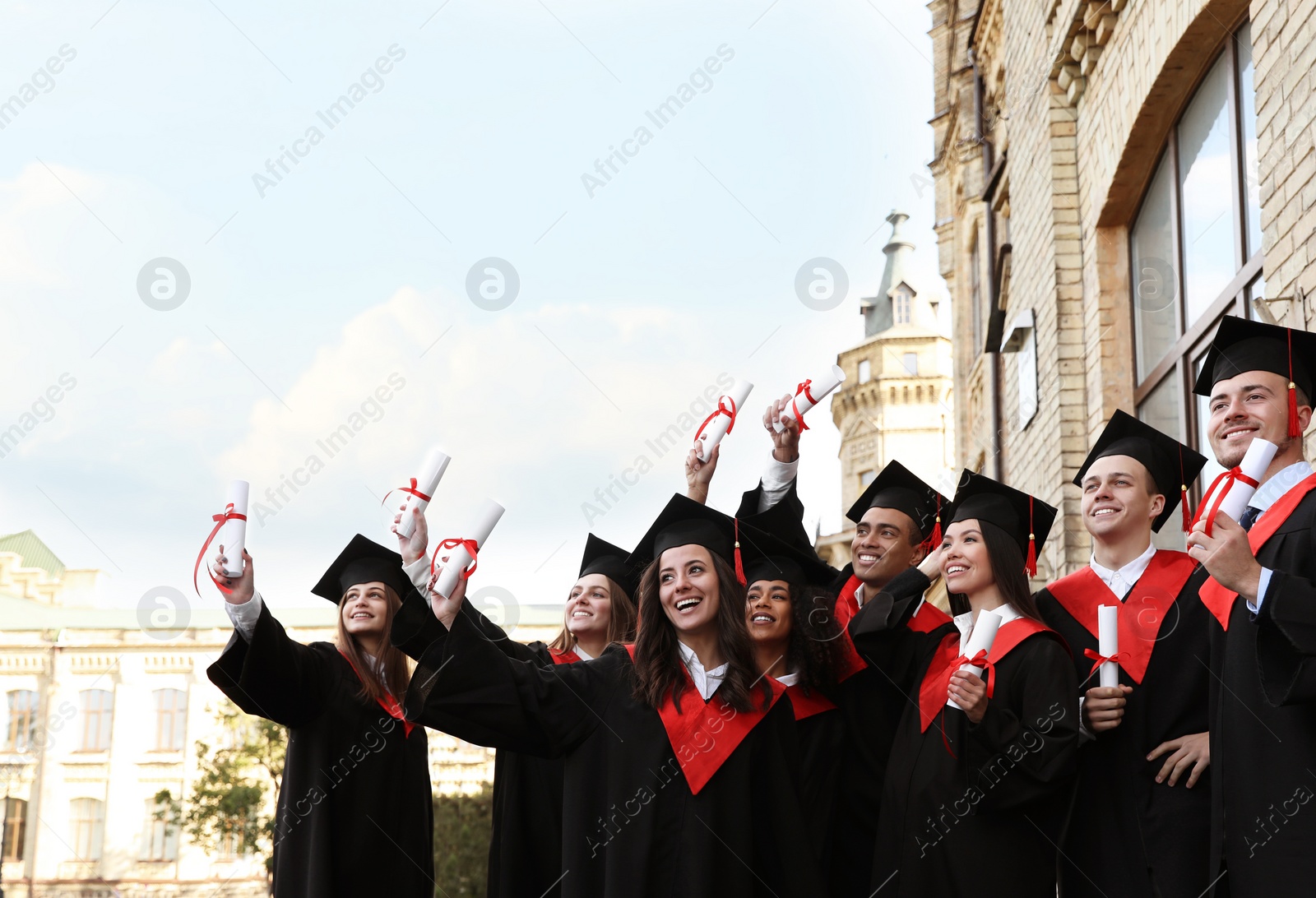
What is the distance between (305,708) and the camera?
18.0 ft

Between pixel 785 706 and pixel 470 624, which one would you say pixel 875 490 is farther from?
pixel 470 624

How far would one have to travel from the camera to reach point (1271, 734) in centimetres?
345

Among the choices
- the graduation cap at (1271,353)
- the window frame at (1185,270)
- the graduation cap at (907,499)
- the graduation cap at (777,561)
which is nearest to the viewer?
the graduation cap at (1271,353)

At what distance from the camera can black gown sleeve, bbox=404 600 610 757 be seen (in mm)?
3895

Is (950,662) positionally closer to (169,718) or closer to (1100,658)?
(1100,658)

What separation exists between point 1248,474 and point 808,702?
76.9 inches

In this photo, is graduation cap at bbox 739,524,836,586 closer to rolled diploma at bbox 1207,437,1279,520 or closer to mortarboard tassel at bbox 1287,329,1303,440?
mortarboard tassel at bbox 1287,329,1303,440

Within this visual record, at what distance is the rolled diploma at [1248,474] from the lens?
3225 mm

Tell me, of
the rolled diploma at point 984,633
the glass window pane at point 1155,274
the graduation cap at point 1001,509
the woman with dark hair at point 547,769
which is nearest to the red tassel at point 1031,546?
the graduation cap at point 1001,509

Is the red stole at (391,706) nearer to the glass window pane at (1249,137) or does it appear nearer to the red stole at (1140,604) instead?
the red stole at (1140,604)

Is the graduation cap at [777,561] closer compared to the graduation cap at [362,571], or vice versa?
the graduation cap at [777,561]

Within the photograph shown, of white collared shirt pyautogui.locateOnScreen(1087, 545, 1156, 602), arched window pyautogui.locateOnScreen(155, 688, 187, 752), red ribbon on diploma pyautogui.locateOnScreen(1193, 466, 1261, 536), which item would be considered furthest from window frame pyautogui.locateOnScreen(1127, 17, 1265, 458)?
arched window pyautogui.locateOnScreen(155, 688, 187, 752)

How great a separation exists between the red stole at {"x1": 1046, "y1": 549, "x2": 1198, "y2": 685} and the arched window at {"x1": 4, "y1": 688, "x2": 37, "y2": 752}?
50.9 m

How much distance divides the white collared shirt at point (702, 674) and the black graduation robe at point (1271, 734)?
4.81 feet
